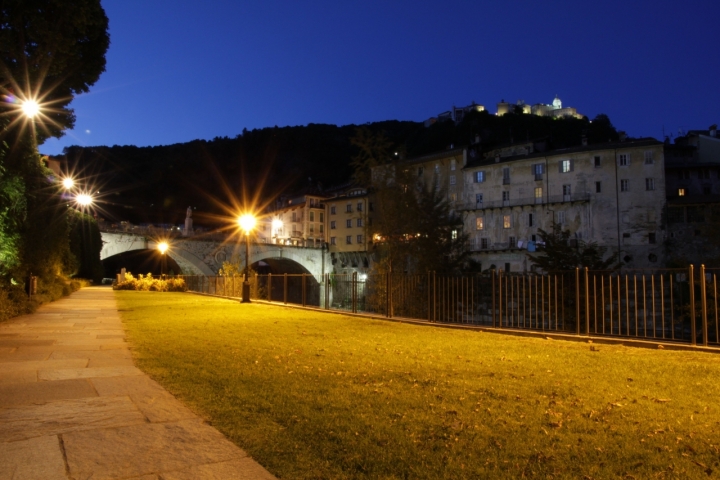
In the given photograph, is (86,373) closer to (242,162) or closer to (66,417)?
(66,417)

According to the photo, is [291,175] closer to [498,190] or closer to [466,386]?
[498,190]

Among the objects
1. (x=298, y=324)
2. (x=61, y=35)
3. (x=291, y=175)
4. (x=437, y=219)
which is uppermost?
(x=291, y=175)

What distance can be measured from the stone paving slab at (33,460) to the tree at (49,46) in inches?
692

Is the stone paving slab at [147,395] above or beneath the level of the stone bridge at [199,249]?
beneath

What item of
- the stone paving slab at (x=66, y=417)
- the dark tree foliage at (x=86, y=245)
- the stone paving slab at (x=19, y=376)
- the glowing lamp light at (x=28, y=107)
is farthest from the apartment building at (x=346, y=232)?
the stone paving slab at (x=66, y=417)

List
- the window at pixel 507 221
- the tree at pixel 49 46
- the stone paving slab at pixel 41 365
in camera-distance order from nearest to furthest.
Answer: the stone paving slab at pixel 41 365 → the tree at pixel 49 46 → the window at pixel 507 221

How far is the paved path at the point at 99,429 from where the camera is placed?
3748mm

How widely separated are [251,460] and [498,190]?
217 ft

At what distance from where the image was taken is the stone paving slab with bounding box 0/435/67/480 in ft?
11.9

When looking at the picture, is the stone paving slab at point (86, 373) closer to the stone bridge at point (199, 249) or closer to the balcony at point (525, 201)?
the stone bridge at point (199, 249)

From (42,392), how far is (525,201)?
63904mm

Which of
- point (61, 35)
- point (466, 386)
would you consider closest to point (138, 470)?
point (466, 386)

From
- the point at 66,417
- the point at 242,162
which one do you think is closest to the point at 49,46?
the point at 66,417

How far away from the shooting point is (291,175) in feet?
463
